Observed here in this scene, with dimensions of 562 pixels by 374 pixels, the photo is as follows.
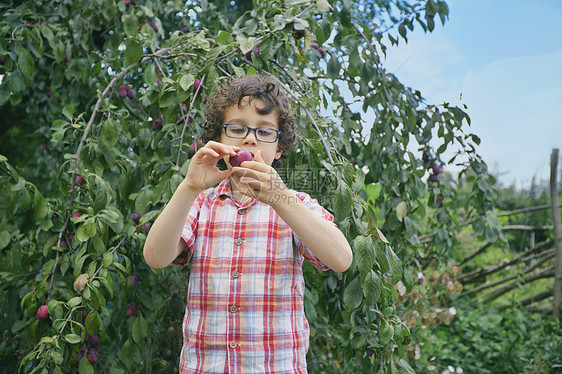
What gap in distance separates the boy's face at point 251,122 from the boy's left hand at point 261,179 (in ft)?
0.36

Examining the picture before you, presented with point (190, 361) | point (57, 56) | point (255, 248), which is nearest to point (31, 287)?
point (190, 361)

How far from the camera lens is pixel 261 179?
2.69ft

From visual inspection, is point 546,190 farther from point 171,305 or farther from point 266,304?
point 266,304

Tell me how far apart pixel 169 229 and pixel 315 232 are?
26cm

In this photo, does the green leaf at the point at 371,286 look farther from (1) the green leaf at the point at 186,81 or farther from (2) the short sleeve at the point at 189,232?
(1) the green leaf at the point at 186,81

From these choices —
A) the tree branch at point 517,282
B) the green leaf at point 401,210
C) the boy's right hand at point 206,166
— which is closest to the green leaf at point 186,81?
the boy's right hand at point 206,166

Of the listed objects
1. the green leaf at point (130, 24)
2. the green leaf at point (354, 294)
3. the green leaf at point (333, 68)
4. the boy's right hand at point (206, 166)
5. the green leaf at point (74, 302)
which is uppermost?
the green leaf at point (130, 24)

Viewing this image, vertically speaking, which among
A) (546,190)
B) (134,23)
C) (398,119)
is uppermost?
(546,190)

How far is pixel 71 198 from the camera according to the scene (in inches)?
52.4

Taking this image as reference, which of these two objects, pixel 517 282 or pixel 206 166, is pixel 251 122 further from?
pixel 517 282

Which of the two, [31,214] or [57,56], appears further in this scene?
[57,56]

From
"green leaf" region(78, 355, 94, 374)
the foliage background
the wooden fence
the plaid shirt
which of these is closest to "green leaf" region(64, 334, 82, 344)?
the foliage background

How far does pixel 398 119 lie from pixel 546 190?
277 cm

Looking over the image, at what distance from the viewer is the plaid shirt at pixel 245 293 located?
0.96 meters
